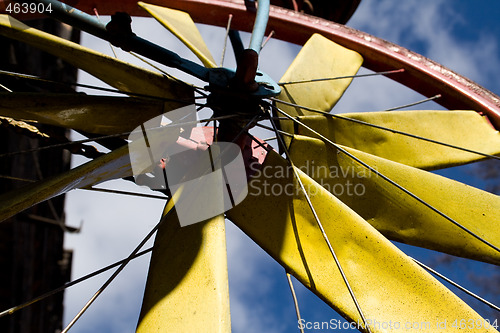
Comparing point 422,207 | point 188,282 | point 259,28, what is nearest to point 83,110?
point 188,282

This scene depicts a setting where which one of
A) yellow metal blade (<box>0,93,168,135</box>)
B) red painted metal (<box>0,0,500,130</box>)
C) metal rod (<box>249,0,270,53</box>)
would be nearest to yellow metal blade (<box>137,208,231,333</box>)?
yellow metal blade (<box>0,93,168,135</box>)

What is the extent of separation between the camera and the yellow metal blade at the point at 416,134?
2.87 m

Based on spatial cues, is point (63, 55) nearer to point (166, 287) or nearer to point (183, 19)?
point (166, 287)

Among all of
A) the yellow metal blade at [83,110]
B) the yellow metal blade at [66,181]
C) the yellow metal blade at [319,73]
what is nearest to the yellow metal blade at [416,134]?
the yellow metal blade at [319,73]

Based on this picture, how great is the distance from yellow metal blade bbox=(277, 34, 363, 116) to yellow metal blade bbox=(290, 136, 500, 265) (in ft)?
1.67

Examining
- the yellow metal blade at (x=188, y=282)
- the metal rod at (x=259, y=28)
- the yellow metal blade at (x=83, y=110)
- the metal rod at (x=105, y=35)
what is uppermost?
the metal rod at (x=259, y=28)

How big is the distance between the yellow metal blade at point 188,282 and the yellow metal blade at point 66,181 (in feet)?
0.98

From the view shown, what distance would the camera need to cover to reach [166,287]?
205cm

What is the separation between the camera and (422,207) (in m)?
2.47

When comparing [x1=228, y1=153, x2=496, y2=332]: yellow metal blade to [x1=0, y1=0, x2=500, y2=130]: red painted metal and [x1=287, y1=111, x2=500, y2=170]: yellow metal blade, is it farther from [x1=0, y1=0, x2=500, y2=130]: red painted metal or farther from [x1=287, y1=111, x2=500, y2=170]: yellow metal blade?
[x1=0, y1=0, x2=500, y2=130]: red painted metal

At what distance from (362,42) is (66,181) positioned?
2.19 metres

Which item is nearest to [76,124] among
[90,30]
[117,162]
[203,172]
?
[117,162]

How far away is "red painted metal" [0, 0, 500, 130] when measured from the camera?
11.0ft

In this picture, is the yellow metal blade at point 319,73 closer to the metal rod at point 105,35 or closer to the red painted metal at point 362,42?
the red painted metal at point 362,42
